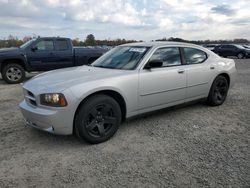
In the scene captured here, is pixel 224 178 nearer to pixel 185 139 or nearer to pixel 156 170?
pixel 156 170

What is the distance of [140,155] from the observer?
373cm

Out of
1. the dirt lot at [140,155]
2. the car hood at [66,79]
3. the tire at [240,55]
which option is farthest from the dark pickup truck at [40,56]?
the tire at [240,55]

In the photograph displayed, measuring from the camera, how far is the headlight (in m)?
3.73

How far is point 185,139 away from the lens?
14.1 feet

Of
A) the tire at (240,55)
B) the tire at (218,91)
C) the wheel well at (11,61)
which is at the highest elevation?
the wheel well at (11,61)

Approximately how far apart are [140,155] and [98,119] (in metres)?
0.86

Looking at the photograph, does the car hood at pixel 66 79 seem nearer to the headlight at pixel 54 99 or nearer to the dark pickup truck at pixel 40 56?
the headlight at pixel 54 99

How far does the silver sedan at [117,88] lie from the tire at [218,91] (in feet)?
0.10

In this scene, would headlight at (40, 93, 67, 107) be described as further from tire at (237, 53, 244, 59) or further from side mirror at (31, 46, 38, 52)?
tire at (237, 53, 244, 59)

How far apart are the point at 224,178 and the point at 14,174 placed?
2.53 m

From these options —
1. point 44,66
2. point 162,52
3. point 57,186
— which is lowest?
point 57,186

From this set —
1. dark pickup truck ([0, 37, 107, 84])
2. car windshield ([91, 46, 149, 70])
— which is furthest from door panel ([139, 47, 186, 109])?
dark pickup truck ([0, 37, 107, 84])

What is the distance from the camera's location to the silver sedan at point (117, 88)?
381cm

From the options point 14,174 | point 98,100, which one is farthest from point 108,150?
point 14,174
